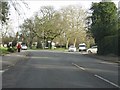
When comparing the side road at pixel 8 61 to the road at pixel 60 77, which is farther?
→ the side road at pixel 8 61

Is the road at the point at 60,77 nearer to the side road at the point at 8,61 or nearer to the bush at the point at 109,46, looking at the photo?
the side road at the point at 8,61

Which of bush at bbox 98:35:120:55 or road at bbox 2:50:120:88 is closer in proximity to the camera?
road at bbox 2:50:120:88

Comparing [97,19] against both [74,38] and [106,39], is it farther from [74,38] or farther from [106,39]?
[74,38]

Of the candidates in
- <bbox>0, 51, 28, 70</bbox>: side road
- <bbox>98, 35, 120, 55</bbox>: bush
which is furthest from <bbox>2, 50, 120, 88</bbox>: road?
<bbox>98, 35, 120, 55</bbox>: bush

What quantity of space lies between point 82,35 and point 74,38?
294 centimetres

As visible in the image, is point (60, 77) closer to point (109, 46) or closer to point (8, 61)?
point (8, 61)

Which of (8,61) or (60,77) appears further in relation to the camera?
(8,61)

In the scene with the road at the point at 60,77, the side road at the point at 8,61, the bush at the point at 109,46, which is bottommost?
the road at the point at 60,77

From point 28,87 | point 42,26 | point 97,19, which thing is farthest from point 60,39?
point 28,87

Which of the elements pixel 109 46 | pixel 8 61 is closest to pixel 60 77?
pixel 8 61

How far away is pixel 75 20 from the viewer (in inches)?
4311

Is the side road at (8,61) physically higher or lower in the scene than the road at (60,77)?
higher

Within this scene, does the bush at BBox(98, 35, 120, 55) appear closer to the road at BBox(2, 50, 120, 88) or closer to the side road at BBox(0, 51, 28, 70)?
the side road at BBox(0, 51, 28, 70)

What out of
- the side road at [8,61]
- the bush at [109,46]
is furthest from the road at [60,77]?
the bush at [109,46]
